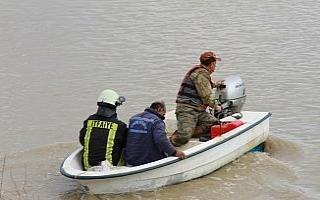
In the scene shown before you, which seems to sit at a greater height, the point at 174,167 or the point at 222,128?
the point at 222,128

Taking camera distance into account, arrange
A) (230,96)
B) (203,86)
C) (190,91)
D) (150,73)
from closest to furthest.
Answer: (203,86)
(190,91)
(230,96)
(150,73)

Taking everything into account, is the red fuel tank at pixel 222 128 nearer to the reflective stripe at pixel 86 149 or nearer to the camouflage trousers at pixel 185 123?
the camouflage trousers at pixel 185 123

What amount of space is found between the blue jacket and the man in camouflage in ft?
2.98

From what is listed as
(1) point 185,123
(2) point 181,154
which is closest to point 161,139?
(2) point 181,154

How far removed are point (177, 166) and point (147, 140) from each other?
1.50 feet

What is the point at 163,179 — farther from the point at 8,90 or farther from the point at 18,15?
the point at 18,15

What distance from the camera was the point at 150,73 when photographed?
14977 millimetres

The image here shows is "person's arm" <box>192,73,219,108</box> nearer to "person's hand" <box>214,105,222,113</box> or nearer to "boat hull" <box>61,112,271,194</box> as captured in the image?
"person's hand" <box>214,105,222,113</box>

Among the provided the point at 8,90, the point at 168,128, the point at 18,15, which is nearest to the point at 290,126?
the point at 168,128

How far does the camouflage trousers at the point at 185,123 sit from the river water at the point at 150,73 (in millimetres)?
589

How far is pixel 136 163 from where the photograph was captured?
849 centimetres

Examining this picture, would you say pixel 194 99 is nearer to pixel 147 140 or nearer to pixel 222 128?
pixel 222 128

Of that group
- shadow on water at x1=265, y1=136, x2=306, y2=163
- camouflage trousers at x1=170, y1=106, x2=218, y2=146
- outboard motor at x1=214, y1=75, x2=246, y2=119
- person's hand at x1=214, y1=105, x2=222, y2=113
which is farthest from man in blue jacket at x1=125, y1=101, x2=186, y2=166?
shadow on water at x1=265, y1=136, x2=306, y2=163

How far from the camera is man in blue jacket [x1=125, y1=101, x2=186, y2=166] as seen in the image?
838cm
